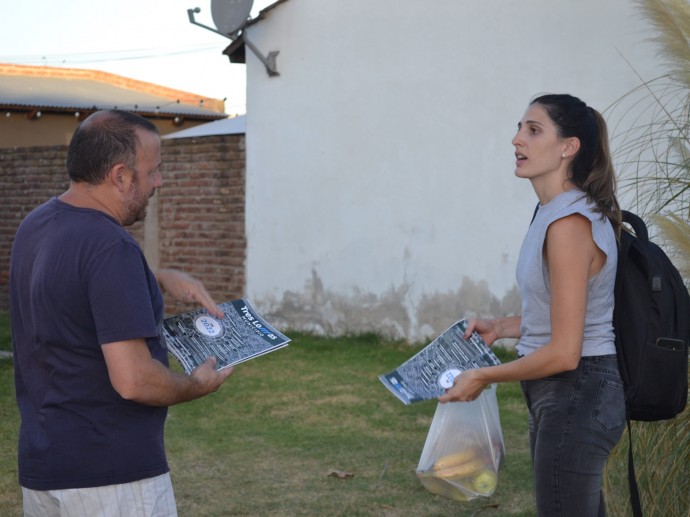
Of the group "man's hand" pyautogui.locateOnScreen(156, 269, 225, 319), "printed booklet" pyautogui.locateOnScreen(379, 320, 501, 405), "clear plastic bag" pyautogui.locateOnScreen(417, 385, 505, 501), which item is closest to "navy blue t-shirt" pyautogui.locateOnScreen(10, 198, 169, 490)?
"man's hand" pyautogui.locateOnScreen(156, 269, 225, 319)

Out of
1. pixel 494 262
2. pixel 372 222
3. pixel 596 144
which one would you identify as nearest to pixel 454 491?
pixel 596 144

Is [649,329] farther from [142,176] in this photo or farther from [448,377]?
[142,176]

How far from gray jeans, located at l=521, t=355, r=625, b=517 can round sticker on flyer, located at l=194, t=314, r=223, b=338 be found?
99cm

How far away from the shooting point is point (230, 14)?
420 inches

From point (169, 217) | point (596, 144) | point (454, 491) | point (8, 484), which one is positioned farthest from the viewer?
point (169, 217)

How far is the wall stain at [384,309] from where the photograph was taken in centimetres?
934

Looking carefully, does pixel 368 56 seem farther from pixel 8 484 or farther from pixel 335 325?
pixel 8 484

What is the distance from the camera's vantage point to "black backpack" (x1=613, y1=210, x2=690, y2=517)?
8.85 feet

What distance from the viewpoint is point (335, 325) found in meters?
10.5

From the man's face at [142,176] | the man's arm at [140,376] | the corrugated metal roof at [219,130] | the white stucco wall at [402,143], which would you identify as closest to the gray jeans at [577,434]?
the man's arm at [140,376]

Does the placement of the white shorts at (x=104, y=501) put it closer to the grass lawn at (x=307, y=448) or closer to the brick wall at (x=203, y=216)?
the grass lawn at (x=307, y=448)

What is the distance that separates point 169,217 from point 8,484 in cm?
650

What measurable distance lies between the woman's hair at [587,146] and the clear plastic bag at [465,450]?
1798 mm

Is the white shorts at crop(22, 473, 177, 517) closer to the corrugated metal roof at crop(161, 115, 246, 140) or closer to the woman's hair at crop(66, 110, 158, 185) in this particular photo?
the woman's hair at crop(66, 110, 158, 185)
